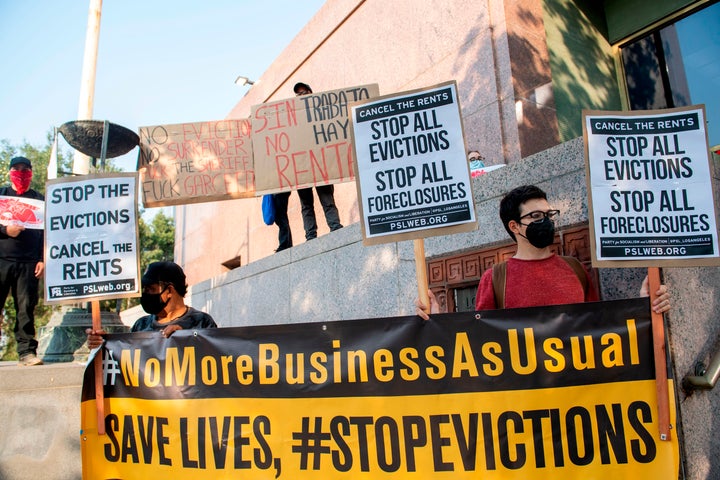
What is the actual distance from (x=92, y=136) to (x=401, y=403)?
16.6 ft

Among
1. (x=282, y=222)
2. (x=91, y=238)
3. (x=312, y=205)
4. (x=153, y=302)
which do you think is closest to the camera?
(x=91, y=238)

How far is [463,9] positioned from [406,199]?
5125mm

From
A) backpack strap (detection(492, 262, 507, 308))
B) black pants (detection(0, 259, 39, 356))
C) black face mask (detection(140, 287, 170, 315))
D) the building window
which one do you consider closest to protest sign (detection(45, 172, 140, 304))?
black face mask (detection(140, 287, 170, 315))

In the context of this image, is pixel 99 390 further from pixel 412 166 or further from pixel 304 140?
pixel 304 140

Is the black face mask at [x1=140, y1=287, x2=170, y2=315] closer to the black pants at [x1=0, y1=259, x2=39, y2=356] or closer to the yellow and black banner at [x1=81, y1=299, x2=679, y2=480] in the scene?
the yellow and black banner at [x1=81, y1=299, x2=679, y2=480]

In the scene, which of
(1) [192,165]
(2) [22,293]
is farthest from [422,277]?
(1) [192,165]

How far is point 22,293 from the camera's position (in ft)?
17.3

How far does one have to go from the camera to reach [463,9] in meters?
7.39

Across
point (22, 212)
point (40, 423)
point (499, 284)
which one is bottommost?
point (40, 423)

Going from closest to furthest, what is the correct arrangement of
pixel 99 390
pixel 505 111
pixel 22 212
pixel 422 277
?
pixel 422 277 < pixel 99 390 < pixel 22 212 < pixel 505 111

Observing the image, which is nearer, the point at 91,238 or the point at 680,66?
the point at 91,238

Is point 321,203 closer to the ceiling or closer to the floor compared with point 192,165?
closer to the floor

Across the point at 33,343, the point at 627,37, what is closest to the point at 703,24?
the point at 627,37

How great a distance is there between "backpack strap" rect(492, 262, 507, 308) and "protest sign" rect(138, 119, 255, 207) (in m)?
4.50
